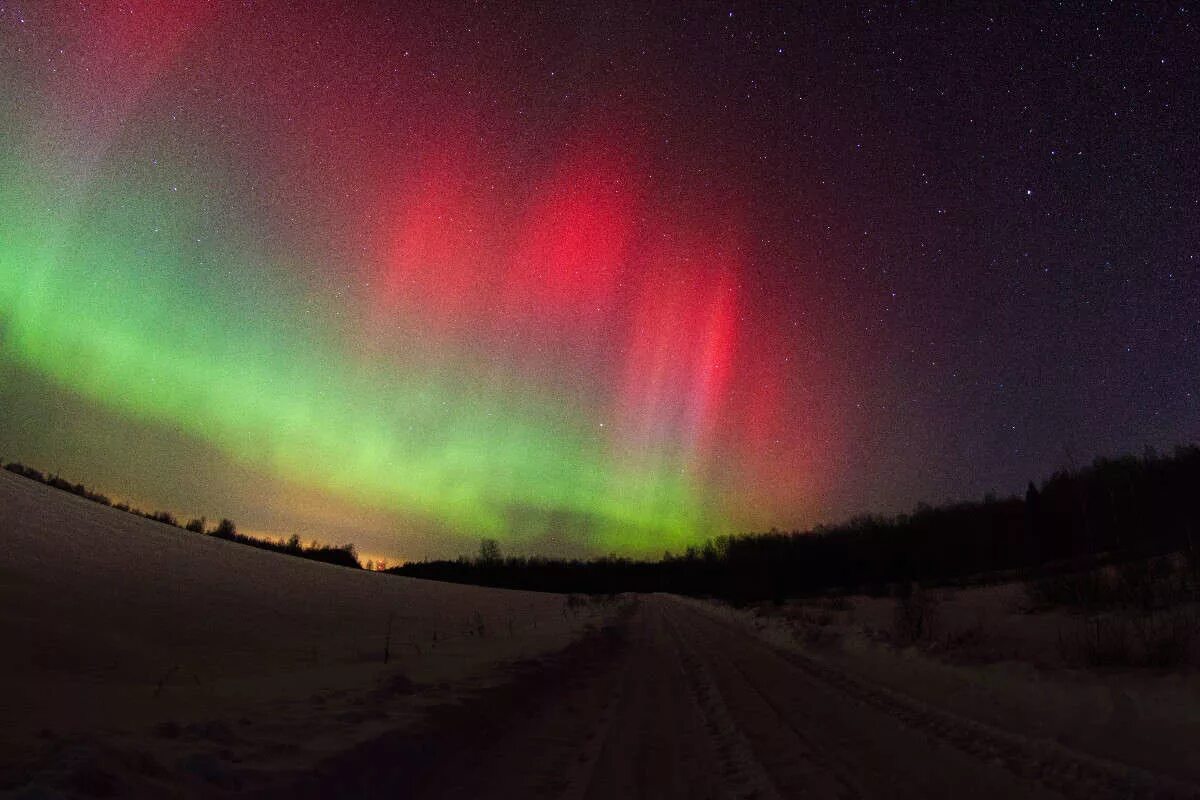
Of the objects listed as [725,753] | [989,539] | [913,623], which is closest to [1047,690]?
[725,753]

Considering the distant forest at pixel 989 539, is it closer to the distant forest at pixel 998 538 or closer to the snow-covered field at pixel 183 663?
the distant forest at pixel 998 538

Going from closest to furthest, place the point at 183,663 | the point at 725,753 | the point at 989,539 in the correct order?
the point at 725,753 < the point at 183,663 < the point at 989,539

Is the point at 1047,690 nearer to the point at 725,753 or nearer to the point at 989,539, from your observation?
the point at 725,753

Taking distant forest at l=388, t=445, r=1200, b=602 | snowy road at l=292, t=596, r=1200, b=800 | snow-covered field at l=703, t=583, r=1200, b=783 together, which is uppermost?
distant forest at l=388, t=445, r=1200, b=602

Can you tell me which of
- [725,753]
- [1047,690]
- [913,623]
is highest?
[913,623]

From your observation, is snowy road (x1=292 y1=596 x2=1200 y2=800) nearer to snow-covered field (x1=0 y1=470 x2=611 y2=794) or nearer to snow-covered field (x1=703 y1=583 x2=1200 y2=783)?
snow-covered field (x1=703 y1=583 x2=1200 y2=783)

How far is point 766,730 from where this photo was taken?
6586 millimetres

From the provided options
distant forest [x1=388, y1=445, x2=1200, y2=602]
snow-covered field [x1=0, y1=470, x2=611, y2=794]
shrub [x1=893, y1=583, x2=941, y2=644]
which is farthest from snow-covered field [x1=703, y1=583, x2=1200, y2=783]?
distant forest [x1=388, y1=445, x2=1200, y2=602]

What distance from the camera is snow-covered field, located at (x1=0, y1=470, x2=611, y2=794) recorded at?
4.55 metres

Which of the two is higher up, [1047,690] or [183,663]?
[1047,690]

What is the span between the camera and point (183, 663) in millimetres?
9906

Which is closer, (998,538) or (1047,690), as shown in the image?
(1047,690)

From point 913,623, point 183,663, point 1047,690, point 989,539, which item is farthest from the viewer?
point 989,539

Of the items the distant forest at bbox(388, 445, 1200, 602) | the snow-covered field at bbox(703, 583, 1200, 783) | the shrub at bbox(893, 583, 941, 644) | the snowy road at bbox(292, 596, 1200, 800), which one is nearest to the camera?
the snowy road at bbox(292, 596, 1200, 800)
